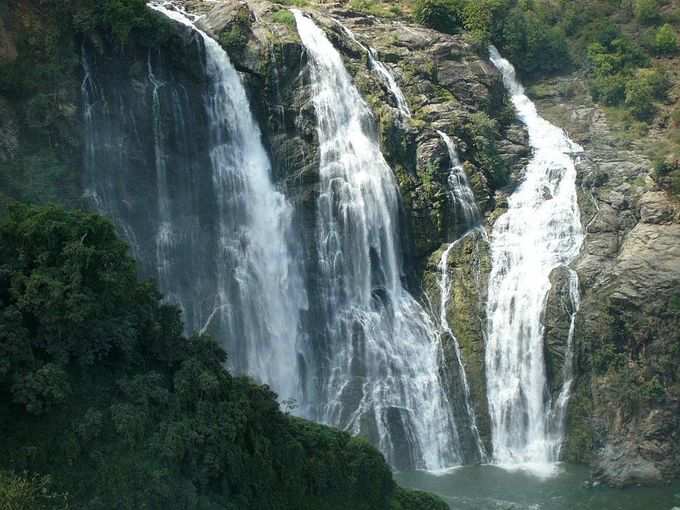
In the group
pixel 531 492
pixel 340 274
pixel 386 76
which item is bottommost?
pixel 531 492

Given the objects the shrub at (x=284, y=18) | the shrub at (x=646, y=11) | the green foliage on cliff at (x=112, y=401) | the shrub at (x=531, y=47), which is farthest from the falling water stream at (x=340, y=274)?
the shrub at (x=646, y=11)

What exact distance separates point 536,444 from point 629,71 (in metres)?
21.6

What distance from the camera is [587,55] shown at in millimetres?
53750

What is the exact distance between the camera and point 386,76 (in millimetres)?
45688

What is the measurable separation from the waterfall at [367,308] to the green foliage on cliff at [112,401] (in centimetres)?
1085

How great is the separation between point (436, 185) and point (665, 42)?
18244mm

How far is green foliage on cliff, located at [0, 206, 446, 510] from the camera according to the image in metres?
22.3

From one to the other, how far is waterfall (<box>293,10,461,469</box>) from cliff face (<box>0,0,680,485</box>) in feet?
1.89

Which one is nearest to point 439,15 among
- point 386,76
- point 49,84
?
point 386,76

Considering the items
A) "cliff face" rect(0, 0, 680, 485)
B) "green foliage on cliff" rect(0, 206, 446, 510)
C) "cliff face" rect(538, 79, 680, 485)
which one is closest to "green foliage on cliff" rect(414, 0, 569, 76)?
"cliff face" rect(0, 0, 680, 485)

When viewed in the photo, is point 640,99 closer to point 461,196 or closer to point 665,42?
point 665,42

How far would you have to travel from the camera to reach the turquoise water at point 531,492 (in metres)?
33.7

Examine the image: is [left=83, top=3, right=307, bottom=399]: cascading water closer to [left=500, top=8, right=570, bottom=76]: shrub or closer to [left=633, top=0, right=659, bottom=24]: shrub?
[left=500, top=8, right=570, bottom=76]: shrub

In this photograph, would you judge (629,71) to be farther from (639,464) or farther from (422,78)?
(639,464)
